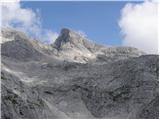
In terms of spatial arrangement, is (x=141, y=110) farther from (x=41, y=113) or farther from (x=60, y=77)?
(x=60, y=77)

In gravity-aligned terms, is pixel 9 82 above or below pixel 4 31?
below

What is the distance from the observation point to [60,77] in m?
92.9

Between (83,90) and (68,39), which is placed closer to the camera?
(83,90)

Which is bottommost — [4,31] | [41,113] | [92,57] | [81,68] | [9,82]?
[41,113]

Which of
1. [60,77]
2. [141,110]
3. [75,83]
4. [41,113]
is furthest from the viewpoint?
[60,77]

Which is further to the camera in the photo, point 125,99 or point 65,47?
point 65,47

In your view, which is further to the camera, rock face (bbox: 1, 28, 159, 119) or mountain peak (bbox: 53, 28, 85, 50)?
mountain peak (bbox: 53, 28, 85, 50)

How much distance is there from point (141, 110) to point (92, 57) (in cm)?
10627

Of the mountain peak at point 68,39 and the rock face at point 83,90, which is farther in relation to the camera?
the mountain peak at point 68,39

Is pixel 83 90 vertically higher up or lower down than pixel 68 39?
lower down

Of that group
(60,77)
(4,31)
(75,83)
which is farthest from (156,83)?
Result: (4,31)

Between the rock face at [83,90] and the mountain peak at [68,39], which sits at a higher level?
the mountain peak at [68,39]

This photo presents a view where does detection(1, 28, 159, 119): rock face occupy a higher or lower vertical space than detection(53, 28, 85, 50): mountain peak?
lower

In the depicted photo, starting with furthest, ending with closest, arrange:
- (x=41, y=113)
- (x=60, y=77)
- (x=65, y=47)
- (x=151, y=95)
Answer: (x=65, y=47)
(x=60, y=77)
(x=151, y=95)
(x=41, y=113)
